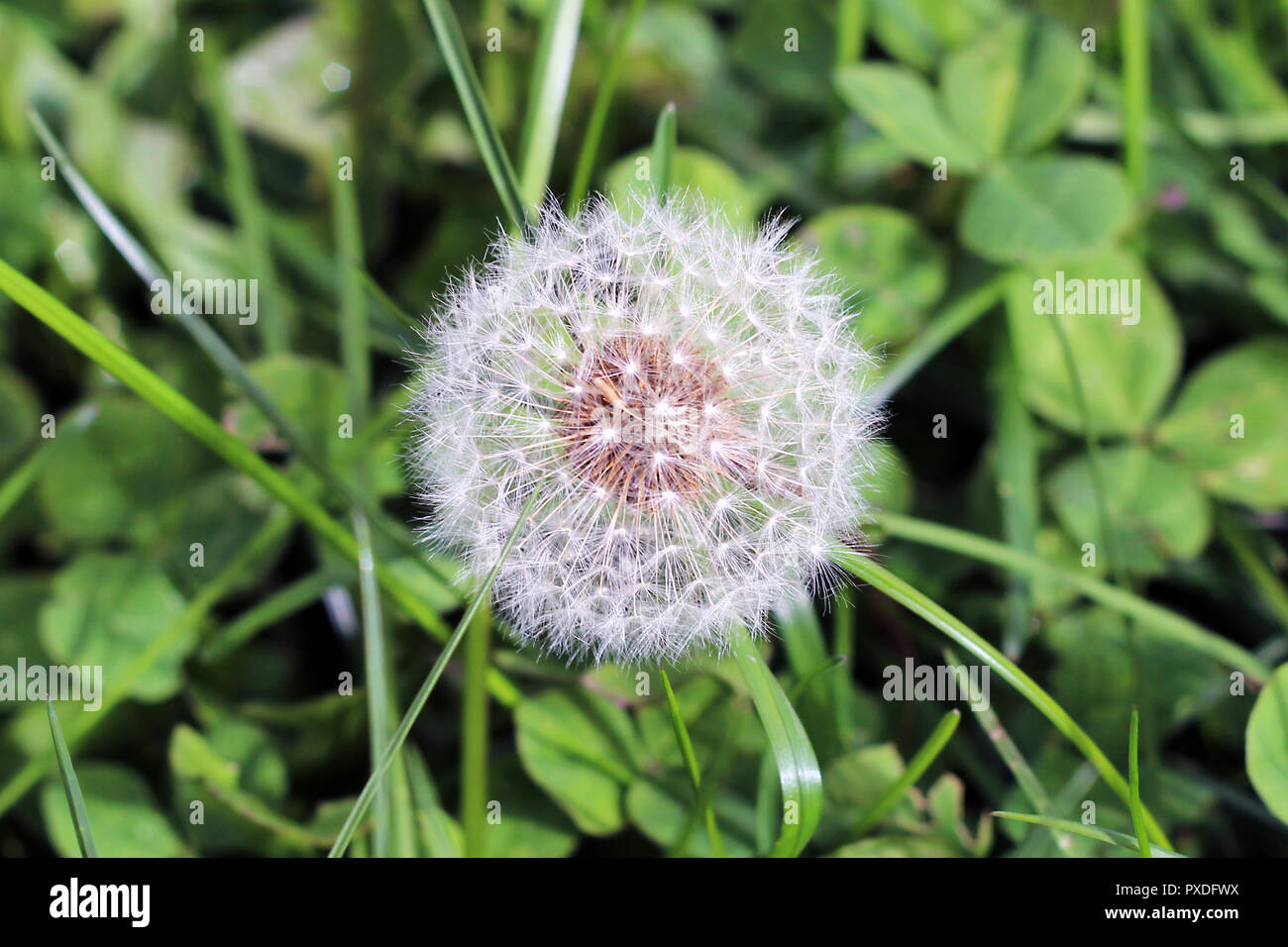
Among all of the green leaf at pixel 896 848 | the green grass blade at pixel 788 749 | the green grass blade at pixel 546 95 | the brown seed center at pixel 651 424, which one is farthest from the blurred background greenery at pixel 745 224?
the brown seed center at pixel 651 424

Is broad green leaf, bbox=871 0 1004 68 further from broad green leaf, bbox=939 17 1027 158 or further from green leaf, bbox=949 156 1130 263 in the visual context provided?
green leaf, bbox=949 156 1130 263

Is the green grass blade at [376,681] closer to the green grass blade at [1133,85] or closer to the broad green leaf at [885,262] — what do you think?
the broad green leaf at [885,262]

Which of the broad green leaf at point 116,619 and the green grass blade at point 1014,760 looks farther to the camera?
the broad green leaf at point 116,619

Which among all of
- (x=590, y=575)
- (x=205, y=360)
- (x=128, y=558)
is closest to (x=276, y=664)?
(x=128, y=558)

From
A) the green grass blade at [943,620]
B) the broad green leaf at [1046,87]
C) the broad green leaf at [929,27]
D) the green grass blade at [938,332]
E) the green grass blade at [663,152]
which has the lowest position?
the green grass blade at [943,620]

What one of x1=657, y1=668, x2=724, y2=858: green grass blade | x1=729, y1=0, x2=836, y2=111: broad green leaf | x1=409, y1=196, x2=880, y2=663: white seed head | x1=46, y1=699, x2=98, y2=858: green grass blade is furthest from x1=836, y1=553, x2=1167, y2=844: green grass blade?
x1=729, y1=0, x2=836, y2=111: broad green leaf

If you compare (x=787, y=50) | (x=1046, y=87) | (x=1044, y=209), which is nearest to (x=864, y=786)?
(x=1044, y=209)

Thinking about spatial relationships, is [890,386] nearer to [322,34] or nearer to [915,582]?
[915,582]
